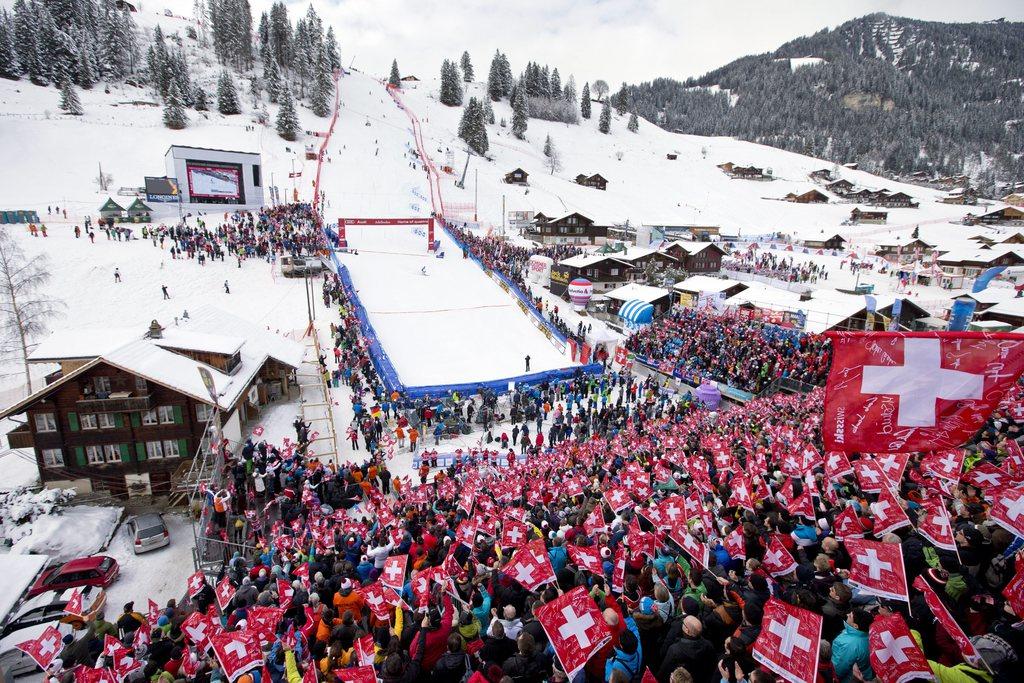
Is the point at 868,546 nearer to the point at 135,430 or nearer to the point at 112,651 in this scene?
the point at 112,651

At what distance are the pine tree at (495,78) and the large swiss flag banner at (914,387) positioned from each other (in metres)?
102

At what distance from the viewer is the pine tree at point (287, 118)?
5944 cm

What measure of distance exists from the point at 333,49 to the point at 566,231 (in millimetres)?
64618

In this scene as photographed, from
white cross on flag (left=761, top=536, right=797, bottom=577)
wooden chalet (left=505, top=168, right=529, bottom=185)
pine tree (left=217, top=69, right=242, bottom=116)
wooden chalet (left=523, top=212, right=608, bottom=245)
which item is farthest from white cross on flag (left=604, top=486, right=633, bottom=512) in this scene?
pine tree (left=217, top=69, right=242, bottom=116)

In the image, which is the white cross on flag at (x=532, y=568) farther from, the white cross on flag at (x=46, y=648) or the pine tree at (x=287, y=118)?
the pine tree at (x=287, y=118)

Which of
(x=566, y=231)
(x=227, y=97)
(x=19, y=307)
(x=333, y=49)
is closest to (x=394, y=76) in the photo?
(x=333, y=49)

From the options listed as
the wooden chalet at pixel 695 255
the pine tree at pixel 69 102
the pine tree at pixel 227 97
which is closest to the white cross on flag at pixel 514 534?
the wooden chalet at pixel 695 255

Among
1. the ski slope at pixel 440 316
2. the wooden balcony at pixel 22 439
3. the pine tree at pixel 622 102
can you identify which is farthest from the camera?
the pine tree at pixel 622 102

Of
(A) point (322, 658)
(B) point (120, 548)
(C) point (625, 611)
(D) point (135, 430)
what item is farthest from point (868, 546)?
(D) point (135, 430)

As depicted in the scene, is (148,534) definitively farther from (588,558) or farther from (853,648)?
(853,648)

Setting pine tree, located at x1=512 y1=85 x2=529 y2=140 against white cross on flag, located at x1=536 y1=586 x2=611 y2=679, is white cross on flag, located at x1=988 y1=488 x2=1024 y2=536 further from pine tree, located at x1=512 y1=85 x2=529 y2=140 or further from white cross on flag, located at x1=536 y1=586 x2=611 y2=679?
pine tree, located at x1=512 y1=85 x2=529 y2=140

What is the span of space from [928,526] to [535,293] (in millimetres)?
28592

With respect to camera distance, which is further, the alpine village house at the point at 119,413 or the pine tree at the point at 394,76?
the pine tree at the point at 394,76

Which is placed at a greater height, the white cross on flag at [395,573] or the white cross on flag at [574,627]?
the white cross on flag at [574,627]
